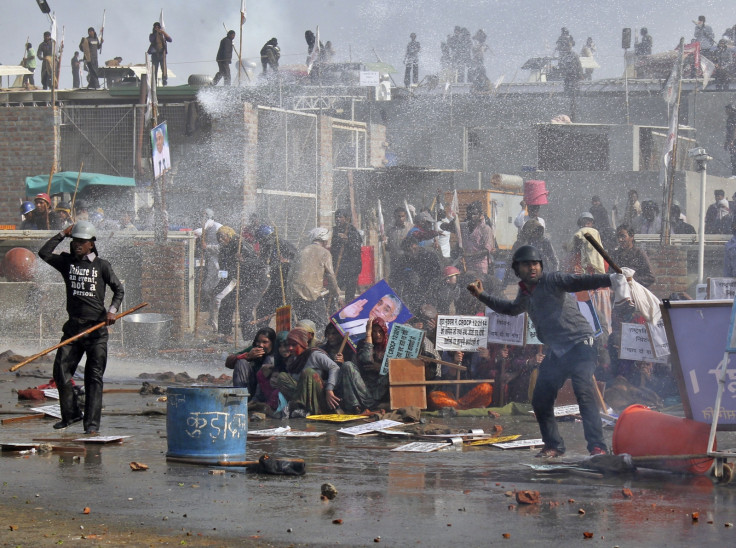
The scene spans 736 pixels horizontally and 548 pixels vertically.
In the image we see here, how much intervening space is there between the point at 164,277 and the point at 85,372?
8.44 m

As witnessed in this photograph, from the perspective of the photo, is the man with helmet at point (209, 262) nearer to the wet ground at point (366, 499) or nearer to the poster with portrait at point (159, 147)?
the poster with portrait at point (159, 147)

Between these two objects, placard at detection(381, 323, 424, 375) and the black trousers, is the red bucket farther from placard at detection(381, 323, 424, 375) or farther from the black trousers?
the black trousers

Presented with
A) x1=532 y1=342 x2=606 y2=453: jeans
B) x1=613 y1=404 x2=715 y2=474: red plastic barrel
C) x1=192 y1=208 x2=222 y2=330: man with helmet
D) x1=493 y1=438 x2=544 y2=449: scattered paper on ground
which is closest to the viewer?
x1=613 y1=404 x2=715 y2=474: red plastic barrel

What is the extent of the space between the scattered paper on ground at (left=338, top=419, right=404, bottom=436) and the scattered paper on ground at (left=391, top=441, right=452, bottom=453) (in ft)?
2.37

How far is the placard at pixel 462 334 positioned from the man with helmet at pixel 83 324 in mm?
3457

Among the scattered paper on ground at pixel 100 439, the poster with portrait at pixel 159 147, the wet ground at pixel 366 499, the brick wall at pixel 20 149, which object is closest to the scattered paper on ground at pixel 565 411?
the wet ground at pixel 366 499

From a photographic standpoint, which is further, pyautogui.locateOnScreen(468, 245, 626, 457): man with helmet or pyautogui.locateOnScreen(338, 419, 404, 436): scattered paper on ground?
pyautogui.locateOnScreen(338, 419, 404, 436): scattered paper on ground

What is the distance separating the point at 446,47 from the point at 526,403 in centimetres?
1831

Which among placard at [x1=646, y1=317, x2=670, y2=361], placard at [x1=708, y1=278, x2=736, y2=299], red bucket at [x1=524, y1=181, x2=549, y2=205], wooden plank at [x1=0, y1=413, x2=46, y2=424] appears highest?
red bucket at [x1=524, y1=181, x2=549, y2=205]

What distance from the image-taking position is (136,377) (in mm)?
13945

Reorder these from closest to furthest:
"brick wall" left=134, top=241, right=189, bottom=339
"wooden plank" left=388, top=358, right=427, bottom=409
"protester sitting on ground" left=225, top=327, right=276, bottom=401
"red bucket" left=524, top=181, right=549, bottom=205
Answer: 1. "wooden plank" left=388, top=358, right=427, bottom=409
2. "protester sitting on ground" left=225, top=327, right=276, bottom=401
3. "brick wall" left=134, top=241, right=189, bottom=339
4. "red bucket" left=524, top=181, right=549, bottom=205

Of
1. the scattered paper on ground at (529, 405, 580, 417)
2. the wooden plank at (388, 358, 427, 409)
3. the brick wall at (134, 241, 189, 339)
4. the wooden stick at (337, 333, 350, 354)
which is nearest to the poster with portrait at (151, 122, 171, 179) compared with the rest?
the brick wall at (134, 241, 189, 339)

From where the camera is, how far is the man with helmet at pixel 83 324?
893cm

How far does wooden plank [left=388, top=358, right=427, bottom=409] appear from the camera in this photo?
10406 mm
